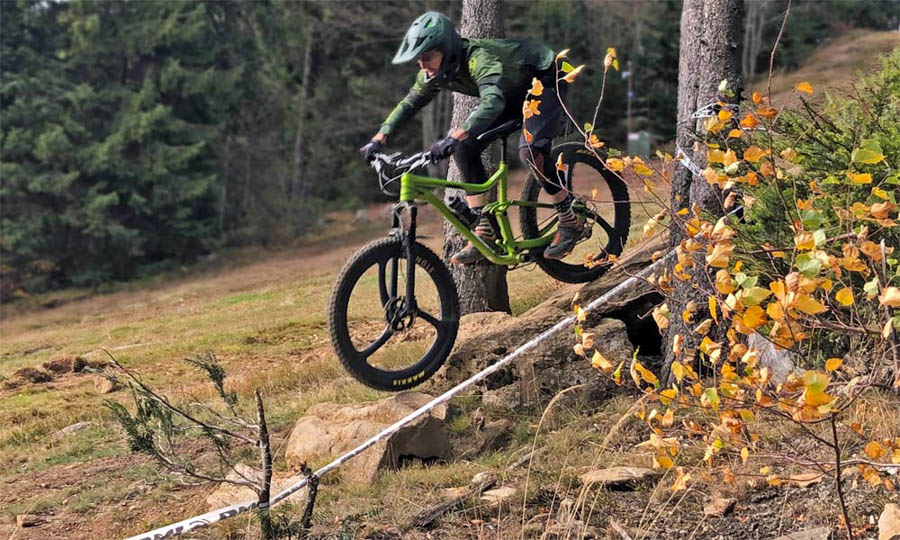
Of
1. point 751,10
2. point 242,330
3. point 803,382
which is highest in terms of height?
point 751,10

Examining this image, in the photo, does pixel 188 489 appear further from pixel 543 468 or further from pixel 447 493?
pixel 543 468

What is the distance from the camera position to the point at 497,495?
4.76 metres

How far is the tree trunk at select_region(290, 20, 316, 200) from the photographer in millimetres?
32656

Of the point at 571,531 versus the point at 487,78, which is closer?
the point at 571,531

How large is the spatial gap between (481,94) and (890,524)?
3315 millimetres

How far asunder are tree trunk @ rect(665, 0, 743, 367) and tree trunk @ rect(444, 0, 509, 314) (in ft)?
7.18

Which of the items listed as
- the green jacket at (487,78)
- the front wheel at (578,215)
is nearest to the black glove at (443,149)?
the green jacket at (487,78)

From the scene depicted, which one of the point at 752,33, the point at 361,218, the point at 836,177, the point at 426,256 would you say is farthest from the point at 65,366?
the point at 752,33

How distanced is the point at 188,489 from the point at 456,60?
10.1 feet

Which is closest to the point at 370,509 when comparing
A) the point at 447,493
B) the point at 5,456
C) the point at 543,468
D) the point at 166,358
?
the point at 447,493

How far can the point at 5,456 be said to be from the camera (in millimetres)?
6555

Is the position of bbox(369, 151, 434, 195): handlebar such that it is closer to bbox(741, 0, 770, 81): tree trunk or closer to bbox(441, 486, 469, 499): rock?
bbox(441, 486, 469, 499): rock

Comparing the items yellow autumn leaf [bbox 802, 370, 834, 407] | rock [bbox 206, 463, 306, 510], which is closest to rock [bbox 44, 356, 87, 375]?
rock [bbox 206, 463, 306, 510]

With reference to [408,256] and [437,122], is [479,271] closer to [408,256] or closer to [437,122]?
[408,256]
